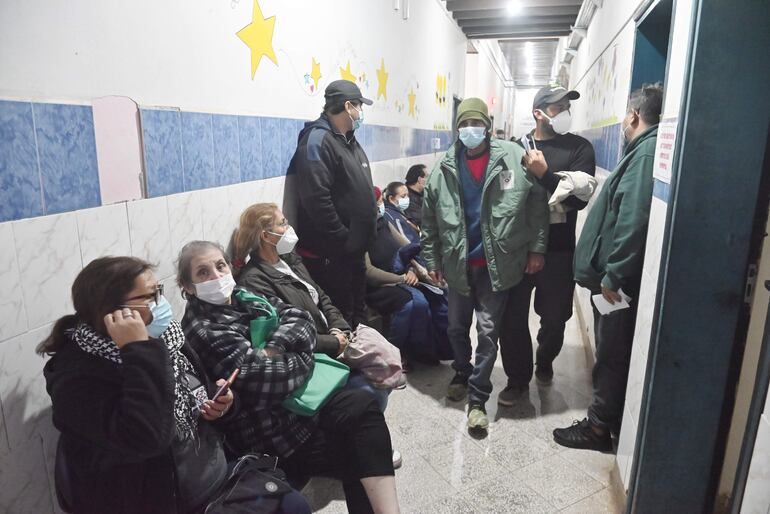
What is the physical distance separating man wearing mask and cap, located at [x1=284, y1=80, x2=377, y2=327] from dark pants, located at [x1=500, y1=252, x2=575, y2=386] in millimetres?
793

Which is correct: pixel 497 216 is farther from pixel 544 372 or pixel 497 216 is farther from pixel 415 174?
pixel 415 174

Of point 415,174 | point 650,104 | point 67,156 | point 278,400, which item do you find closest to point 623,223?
point 650,104

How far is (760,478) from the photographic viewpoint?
104 cm

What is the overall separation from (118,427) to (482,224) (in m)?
1.54

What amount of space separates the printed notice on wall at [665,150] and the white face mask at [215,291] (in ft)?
4.43

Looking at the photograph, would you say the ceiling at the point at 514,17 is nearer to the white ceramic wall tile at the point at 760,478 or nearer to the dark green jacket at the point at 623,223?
the dark green jacket at the point at 623,223

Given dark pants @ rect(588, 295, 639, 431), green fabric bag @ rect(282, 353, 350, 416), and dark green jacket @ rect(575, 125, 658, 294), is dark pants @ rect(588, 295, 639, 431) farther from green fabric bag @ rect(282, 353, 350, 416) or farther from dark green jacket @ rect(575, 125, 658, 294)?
green fabric bag @ rect(282, 353, 350, 416)

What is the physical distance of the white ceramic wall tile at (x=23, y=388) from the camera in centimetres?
120

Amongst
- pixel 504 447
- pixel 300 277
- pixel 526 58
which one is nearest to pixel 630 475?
pixel 504 447

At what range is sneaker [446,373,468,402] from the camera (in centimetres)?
254

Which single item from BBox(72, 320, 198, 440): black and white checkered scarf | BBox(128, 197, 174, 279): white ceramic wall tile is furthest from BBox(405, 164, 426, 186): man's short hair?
BBox(72, 320, 198, 440): black and white checkered scarf

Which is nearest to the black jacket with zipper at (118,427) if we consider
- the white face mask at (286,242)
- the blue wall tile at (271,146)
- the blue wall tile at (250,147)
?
the white face mask at (286,242)

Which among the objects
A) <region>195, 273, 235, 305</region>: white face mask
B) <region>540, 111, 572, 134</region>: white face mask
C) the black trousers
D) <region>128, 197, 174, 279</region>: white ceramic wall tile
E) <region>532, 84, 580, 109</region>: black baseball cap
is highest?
<region>532, 84, 580, 109</region>: black baseball cap

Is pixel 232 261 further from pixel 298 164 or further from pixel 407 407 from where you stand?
pixel 407 407
